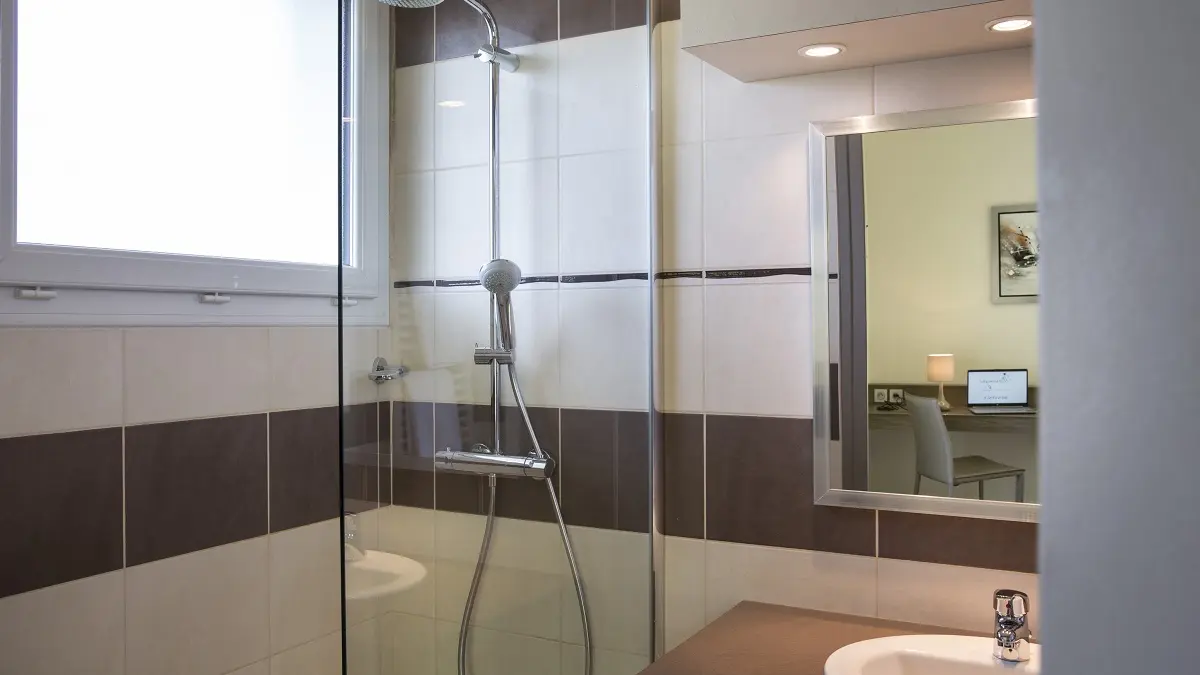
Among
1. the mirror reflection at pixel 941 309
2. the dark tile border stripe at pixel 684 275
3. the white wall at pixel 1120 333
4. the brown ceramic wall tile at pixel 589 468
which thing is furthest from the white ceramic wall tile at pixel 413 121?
the white wall at pixel 1120 333

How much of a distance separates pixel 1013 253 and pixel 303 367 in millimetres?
1345

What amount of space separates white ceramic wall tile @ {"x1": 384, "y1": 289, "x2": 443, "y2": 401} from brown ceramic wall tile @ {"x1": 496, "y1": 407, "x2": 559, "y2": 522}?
16 cm

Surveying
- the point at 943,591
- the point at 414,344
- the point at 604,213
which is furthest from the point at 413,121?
the point at 943,591

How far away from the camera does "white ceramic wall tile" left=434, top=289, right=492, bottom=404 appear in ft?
4.33

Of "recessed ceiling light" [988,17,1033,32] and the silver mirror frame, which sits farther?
the silver mirror frame

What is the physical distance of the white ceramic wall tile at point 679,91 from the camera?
67.4 inches

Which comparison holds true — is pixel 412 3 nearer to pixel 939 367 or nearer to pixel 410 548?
pixel 410 548

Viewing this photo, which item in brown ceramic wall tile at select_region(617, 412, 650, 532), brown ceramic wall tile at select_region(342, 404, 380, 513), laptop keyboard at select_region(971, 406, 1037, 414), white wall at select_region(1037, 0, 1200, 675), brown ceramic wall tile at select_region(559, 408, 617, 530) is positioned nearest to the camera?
white wall at select_region(1037, 0, 1200, 675)

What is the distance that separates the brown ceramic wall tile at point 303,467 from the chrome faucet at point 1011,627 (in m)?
1.27

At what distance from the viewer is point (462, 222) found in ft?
4.39

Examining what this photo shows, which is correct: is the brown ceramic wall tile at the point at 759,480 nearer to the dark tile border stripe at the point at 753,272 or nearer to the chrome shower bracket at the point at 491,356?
the dark tile border stripe at the point at 753,272

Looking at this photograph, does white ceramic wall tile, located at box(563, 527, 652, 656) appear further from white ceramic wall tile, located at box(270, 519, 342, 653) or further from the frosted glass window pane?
the frosted glass window pane

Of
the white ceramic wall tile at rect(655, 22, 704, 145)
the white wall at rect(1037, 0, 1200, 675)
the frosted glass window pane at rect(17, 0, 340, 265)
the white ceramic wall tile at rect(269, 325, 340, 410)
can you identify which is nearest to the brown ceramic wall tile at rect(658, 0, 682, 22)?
the white ceramic wall tile at rect(655, 22, 704, 145)

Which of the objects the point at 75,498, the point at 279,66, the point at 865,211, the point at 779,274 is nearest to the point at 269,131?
the point at 279,66
